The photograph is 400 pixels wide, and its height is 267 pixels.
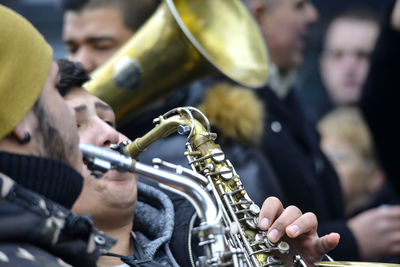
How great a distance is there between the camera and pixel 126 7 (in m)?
5.00

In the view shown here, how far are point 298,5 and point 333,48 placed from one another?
1846 millimetres

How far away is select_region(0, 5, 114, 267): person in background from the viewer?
222 cm

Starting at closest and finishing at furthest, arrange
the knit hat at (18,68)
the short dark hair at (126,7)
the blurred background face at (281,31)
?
the knit hat at (18,68)
the short dark hair at (126,7)
the blurred background face at (281,31)

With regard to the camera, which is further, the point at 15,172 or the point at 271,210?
the point at 271,210

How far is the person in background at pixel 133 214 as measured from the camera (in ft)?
9.78

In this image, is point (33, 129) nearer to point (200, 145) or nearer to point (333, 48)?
point (200, 145)

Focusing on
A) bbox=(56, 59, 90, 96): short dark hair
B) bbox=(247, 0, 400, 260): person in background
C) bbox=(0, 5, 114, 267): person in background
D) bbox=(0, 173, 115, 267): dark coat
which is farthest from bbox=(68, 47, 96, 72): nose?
bbox=(0, 173, 115, 267): dark coat

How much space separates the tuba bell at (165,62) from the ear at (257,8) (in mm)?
1038

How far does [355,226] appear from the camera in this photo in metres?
4.63

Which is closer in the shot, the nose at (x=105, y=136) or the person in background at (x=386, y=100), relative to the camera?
the nose at (x=105, y=136)

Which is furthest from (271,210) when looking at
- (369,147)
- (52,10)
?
(52,10)

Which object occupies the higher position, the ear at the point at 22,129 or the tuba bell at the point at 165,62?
the tuba bell at the point at 165,62

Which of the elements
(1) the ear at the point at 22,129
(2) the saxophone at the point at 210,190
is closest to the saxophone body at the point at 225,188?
(2) the saxophone at the point at 210,190

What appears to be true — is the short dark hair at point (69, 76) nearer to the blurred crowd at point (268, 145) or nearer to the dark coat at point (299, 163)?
the blurred crowd at point (268, 145)
